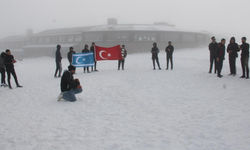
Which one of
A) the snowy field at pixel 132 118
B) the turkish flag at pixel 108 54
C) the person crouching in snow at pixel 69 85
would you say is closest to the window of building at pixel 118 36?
the turkish flag at pixel 108 54

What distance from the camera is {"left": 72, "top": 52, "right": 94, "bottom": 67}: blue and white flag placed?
13.7 m

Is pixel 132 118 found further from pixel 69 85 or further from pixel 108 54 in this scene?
pixel 108 54

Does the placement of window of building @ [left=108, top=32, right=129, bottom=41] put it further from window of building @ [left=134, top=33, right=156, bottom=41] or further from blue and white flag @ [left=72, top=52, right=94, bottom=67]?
blue and white flag @ [left=72, top=52, right=94, bottom=67]

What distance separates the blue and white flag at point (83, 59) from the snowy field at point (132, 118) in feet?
15.4

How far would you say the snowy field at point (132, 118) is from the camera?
13.7 feet

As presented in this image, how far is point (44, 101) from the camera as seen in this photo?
7.54m

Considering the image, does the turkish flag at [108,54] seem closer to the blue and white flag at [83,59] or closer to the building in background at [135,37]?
the blue and white flag at [83,59]

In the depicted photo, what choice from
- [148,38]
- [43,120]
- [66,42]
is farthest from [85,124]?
[66,42]

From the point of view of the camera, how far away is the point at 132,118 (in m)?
5.55

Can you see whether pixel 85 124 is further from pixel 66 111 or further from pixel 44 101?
pixel 44 101

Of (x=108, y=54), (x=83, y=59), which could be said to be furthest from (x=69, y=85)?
(x=108, y=54)

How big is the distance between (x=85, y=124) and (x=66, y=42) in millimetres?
45473

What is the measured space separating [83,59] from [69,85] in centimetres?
686

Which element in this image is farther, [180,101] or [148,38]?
[148,38]
